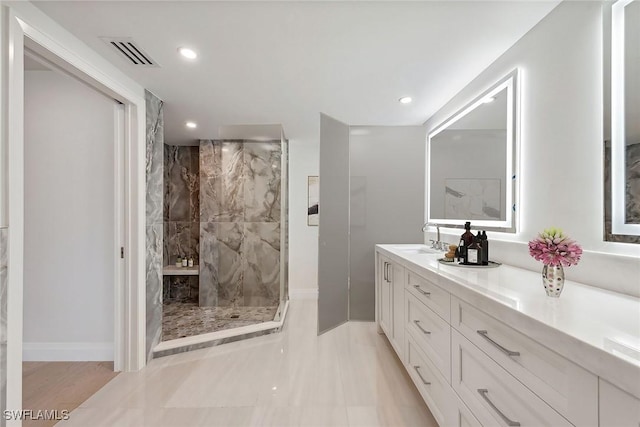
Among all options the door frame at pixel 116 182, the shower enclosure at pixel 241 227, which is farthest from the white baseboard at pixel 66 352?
the shower enclosure at pixel 241 227

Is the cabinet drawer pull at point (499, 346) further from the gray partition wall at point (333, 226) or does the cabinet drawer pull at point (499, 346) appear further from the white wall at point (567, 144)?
the gray partition wall at point (333, 226)

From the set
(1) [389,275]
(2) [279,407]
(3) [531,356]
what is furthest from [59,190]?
(3) [531,356]

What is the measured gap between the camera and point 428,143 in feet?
11.5

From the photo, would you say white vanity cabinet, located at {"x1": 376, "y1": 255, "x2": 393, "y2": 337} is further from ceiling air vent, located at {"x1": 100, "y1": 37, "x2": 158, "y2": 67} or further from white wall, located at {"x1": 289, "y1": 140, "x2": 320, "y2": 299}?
ceiling air vent, located at {"x1": 100, "y1": 37, "x2": 158, "y2": 67}

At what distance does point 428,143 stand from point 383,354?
2325mm

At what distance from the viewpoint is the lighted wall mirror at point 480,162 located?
199cm

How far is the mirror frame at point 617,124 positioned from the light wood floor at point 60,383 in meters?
3.17

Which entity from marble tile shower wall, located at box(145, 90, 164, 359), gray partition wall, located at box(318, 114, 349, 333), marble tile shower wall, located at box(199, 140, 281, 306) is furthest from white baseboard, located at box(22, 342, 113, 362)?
gray partition wall, located at box(318, 114, 349, 333)

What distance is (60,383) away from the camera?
2252 mm

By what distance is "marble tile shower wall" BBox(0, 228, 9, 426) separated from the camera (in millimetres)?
1428

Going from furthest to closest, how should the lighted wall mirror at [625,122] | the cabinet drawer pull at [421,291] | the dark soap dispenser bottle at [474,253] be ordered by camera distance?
1. the dark soap dispenser bottle at [474,253]
2. the cabinet drawer pull at [421,291]
3. the lighted wall mirror at [625,122]

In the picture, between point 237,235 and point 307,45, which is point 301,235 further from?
point 307,45

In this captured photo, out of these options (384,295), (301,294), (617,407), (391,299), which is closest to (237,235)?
(301,294)

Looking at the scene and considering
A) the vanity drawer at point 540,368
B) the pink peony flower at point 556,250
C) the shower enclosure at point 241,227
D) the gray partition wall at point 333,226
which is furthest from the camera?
the shower enclosure at point 241,227
